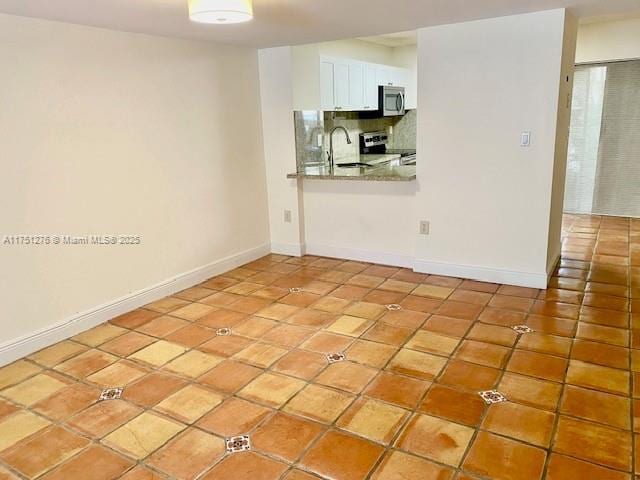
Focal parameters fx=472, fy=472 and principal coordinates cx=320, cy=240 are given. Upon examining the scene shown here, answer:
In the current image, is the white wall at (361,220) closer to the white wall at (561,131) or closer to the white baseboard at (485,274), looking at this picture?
the white baseboard at (485,274)

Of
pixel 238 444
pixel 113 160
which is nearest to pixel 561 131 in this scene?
pixel 238 444

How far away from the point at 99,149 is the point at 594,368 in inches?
135

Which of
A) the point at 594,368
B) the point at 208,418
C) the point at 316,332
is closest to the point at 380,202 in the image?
the point at 316,332

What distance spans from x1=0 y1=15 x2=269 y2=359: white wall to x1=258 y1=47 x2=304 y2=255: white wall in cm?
14

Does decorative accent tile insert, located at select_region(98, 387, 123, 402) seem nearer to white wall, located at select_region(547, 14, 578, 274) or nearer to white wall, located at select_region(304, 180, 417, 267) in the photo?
white wall, located at select_region(304, 180, 417, 267)

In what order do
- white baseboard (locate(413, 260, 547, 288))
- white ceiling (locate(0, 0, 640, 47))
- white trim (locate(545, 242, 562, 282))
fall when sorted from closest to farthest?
1. white ceiling (locate(0, 0, 640, 47))
2. white baseboard (locate(413, 260, 547, 288))
3. white trim (locate(545, 242, 562, 282))

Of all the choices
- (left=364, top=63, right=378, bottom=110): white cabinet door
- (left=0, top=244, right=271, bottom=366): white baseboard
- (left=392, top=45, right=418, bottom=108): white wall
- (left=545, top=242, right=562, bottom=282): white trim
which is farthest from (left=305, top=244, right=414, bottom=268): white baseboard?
(left=392, top=45, right=418, bottom=108): white wall

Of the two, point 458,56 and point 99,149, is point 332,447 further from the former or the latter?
point 458,56

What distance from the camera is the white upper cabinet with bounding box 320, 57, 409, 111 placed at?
495 cm

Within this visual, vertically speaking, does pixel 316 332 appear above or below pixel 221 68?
below

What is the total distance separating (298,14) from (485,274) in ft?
8.31

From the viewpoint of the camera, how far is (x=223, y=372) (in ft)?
8.93

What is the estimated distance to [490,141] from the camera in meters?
3.76

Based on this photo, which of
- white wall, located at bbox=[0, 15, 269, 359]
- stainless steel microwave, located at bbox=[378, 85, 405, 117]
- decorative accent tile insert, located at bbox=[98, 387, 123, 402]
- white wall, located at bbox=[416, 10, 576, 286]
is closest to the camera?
decorative accent tile insert, located at bbox=[98, 387, 123, 402]
